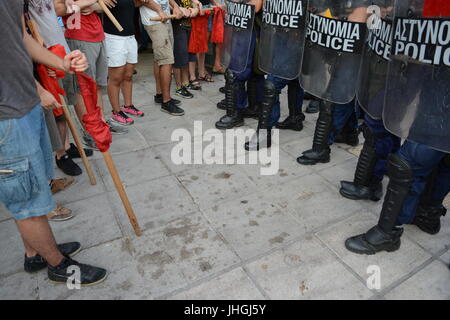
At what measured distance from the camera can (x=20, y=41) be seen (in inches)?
66.1

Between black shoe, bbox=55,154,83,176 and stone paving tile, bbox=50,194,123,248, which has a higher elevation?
black shoe, bbox=55,154,83,176

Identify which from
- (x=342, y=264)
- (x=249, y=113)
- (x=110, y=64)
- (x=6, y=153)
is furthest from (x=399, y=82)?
(x=110, y=64)

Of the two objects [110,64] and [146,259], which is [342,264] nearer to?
[146,259]

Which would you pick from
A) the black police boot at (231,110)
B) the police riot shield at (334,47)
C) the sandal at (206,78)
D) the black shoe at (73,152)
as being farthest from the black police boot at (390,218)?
the sandal at (206,78)

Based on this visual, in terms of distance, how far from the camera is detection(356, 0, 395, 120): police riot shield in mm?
2129

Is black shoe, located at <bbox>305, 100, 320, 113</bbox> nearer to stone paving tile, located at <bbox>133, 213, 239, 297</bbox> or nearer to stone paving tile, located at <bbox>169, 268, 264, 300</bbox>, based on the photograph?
stone paving tile, located at <bbox>133, 213, 239, 297</bbox>

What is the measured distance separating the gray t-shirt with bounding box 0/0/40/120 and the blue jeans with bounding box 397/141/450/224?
84.2 inches

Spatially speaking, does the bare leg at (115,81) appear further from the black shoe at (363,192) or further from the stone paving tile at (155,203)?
the black shoe at (363,192)

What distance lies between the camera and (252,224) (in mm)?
2625

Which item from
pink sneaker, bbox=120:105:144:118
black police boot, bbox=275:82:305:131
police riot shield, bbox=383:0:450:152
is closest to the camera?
police riot shield, bbox=383:0:450:152

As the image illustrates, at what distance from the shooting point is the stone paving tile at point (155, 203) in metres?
2.68

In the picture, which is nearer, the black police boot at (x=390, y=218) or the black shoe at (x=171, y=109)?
the black police boot at (x=390, y=218)

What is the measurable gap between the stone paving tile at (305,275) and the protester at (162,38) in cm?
277

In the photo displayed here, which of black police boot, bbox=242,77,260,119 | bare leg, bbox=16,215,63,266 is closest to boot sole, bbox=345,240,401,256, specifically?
bare leg, bbox=16,215,63,266
